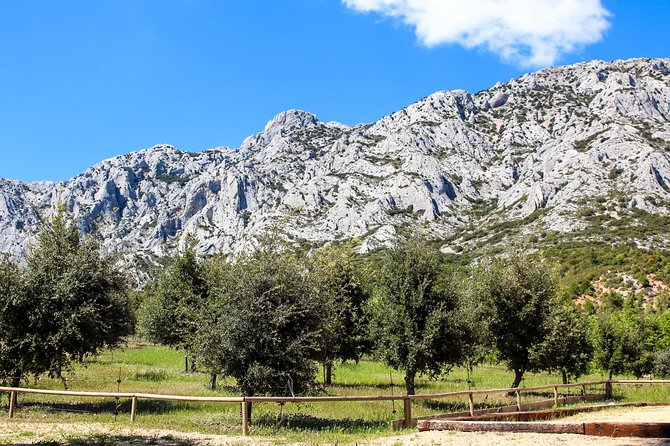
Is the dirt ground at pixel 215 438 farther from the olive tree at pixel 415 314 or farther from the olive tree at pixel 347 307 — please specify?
the olive tree at pixel 347 307

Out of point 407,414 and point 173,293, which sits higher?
point 173,293

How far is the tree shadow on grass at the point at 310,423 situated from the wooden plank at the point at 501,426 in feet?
9.28

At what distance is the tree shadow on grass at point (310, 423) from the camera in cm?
1580

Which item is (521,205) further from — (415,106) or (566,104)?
(415,106)

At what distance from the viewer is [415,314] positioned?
2281 centimetres

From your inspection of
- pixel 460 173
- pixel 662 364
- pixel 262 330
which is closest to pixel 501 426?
pixel 262 330

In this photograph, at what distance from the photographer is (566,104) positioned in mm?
169875

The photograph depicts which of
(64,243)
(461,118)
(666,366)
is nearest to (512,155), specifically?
(461,118)

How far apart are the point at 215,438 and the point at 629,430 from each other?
9921 millimetres

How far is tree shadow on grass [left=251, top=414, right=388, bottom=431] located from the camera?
15.8 meters

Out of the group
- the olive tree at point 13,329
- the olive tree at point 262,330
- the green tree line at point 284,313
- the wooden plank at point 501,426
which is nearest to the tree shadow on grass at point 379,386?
the green tree line at point 284,313

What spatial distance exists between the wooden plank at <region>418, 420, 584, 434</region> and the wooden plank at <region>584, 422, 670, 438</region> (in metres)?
0.27

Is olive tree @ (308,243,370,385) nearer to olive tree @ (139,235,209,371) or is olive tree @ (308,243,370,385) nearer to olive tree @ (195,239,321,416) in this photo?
olive tree @ (139,235,209,371)

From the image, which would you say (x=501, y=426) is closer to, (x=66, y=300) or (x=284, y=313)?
A: (x=284, y=313)
